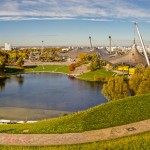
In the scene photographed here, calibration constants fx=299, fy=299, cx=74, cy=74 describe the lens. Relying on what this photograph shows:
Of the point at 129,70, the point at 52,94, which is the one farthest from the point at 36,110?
the point at 129,70

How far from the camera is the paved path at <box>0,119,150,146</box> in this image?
15.9 meters

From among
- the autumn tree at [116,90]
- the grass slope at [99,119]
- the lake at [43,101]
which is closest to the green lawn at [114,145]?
the grass slope at [99,119]

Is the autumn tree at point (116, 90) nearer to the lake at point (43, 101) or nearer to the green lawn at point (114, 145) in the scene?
the lake at point (43, 101)

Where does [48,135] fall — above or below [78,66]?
above

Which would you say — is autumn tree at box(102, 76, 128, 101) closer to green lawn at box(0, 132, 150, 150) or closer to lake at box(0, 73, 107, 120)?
lake at box(0, 73, 107, 120)

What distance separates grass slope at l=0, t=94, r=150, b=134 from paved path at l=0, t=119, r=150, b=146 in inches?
21.0

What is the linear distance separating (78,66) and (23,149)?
86.9 metres

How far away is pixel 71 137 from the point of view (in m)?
16.4

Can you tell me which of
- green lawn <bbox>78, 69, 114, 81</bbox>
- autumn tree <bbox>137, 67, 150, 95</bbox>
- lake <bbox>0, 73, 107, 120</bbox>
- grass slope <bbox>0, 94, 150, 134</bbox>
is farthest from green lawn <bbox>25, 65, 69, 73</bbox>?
grass slope <bbox>0, 94, 150, 134</bbox>

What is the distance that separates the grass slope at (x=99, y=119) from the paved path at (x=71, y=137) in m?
0.53

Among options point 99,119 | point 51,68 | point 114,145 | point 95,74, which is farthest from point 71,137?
point 51,68

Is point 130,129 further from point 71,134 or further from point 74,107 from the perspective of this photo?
point 74,107

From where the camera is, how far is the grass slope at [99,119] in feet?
57.7

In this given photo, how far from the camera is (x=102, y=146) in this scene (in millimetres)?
14820
